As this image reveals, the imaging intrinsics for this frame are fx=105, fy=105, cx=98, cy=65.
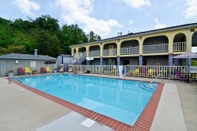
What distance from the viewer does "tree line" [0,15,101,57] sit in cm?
2359

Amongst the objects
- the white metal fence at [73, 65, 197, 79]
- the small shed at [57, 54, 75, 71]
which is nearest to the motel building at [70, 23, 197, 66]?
the white metal fence at [73, 65, 197, 79]

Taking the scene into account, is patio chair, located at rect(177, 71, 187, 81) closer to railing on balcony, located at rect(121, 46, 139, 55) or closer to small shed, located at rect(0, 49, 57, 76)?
railing on balcony, located at rect(121, 46, 139, 55)

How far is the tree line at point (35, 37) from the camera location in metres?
23.6

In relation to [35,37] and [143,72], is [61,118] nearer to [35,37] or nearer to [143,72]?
[143,72]

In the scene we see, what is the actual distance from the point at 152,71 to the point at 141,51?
3.78 metres

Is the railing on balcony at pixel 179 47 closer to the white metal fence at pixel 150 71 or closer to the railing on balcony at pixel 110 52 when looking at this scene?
the white metal fence at pixel 150 71

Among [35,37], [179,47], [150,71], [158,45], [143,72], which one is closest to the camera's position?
[150,71]

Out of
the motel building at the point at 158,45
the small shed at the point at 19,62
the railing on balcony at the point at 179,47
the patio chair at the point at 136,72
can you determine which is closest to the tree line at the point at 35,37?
the small shed at the point at 19,62

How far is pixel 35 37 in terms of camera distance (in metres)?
27.0

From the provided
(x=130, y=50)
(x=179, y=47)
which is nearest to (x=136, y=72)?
(x=130, y=50)

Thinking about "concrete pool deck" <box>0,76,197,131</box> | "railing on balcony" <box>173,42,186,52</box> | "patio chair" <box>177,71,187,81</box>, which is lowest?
"concrete pool deck" <box>0,76,197,131</box>

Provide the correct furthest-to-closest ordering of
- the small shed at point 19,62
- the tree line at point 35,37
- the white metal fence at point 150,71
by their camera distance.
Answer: the tree line at point 35,37, the small shed at point 19,62, the white metal fence at point 150,71

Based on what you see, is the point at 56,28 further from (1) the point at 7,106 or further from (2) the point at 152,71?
(1) the point at 7,106

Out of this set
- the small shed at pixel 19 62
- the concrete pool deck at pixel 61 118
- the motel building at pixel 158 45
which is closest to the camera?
the concrete pool deck at pixel 61 118
